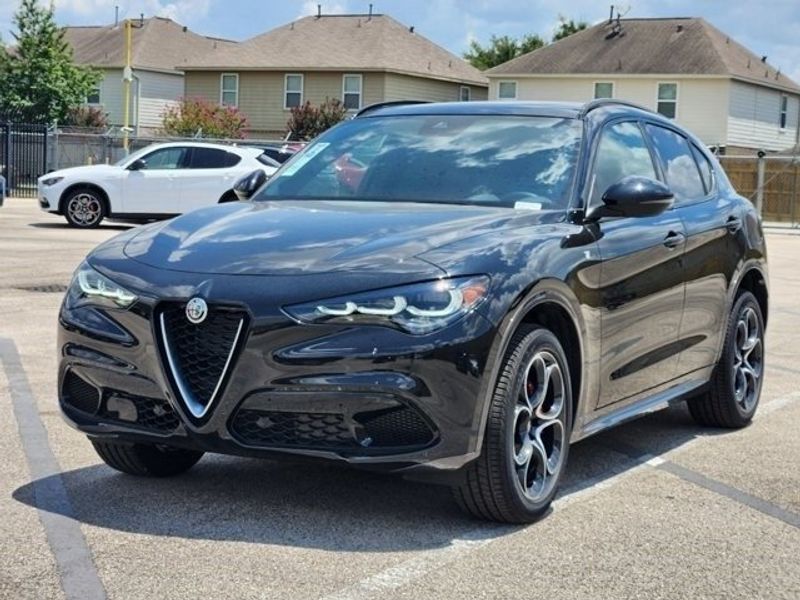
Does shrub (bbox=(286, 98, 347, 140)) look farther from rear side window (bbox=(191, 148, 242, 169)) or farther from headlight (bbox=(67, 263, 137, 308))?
headlight (bbox=(67, 263, 137, 308))

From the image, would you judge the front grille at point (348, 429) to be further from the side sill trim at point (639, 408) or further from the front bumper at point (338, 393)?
the side sill trim at point (639, 408)

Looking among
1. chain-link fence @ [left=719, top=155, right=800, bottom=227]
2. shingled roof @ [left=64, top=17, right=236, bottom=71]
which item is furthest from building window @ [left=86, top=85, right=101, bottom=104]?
chain-link fence @ [left=719, top=155, right=800, bottom=227]

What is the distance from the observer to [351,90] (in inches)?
1955

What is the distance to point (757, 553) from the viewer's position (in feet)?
15.8

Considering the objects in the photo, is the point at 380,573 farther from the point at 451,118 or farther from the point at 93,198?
the point at 93,198

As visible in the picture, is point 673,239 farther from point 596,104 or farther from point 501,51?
point 501,51

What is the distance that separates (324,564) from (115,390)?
3.77ft

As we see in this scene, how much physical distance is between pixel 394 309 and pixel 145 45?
5592 cm

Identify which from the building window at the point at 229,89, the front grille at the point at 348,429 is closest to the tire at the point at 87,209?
the front grille at the point at 348,429

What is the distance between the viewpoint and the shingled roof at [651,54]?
48.2 m

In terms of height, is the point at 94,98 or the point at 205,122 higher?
the point at 94,98

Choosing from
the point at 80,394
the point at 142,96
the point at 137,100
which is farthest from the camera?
the point at 142,96

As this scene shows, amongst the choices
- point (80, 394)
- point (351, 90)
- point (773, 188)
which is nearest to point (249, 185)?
point (80, 394)

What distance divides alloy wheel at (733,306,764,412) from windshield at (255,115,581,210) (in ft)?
6.44
